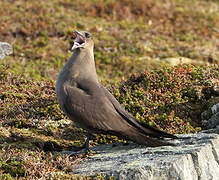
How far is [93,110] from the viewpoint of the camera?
779 centimetres

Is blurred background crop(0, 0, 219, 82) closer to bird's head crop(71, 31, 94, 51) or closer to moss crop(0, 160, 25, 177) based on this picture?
bird's head crop(71, 31, 94, 51)

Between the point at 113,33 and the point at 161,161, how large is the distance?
505 inches

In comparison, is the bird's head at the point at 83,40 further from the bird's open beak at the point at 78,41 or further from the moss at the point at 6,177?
the moss at the point at 6,177

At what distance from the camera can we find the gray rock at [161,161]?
679 centimetres

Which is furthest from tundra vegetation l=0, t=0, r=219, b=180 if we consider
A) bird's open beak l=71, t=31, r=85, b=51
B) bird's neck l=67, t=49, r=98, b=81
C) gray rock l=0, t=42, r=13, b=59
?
bird's open beak l=71, t=31, r=85, b=51

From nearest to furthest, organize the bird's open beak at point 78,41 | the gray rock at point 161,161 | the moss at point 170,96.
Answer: the gray rock at point 161,161, the bird's open beak at point 78,41, the moss at point 170,96

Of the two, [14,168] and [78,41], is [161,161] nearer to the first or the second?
[14,168]

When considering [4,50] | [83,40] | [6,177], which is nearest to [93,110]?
[83,40]

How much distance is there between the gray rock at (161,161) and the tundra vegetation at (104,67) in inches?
15.5

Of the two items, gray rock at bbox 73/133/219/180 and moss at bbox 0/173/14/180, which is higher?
gray rock at bbox 73/133/219/180

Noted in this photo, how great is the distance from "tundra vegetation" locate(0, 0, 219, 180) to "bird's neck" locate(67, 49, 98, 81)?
4.00 feet

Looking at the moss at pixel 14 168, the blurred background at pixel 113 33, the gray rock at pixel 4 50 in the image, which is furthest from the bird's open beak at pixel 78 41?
the blurred background at pixel 113 33

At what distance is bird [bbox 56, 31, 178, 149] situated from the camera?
303 inches

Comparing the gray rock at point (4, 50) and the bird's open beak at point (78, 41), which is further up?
the bird's open beak at point (78, 41)
